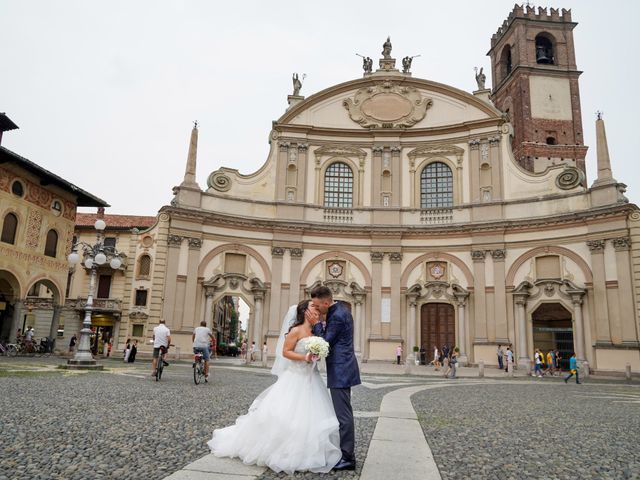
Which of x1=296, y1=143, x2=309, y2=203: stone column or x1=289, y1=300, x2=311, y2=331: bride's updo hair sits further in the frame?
x1=296, y1=143, x2=309, y2=203: stone column

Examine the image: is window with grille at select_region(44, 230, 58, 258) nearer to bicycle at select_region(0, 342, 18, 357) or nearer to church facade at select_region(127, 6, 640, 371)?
bicycle at select_region(0, 342, 18, 357)

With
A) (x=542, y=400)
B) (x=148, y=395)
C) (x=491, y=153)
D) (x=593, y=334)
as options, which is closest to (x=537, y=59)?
(x=491, y=153)

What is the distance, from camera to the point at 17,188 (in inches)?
845

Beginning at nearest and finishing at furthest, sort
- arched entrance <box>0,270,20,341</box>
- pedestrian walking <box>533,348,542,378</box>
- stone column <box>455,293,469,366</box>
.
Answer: arched entrance <box>0,270,20,341</box> → pedestrian walking <box>533,348,542,378</box> → stone column <box>455,293,469,366</box>

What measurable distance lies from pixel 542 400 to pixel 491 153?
2020cm

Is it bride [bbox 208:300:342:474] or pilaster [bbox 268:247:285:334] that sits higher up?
pilaster [bbox 268:247:285:334]

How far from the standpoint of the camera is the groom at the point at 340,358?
4762 millimetres

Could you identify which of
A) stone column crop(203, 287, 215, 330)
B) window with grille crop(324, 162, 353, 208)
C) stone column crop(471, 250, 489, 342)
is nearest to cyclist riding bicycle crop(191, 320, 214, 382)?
stone column crop(203, 287, 215, 330)

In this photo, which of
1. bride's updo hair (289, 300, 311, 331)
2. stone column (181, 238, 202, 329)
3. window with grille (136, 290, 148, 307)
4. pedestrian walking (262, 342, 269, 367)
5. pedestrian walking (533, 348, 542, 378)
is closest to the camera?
bride's updo hair (289, 300, 311, 331)

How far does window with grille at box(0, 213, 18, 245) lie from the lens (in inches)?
816

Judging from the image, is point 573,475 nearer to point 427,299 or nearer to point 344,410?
point 344,410

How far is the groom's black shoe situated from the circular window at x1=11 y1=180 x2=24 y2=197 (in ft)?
71.7

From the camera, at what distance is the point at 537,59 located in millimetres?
39125

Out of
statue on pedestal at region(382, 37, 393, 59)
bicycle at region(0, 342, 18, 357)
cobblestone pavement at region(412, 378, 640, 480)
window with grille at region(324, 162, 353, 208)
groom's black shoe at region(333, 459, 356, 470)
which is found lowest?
cobblestone pavement at region(412, 378, 640, 480)
